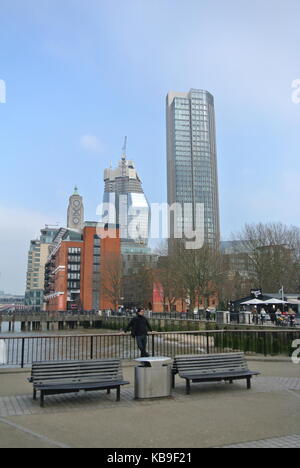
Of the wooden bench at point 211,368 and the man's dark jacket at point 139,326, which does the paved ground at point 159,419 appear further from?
the man's dark jacket at point 139,326

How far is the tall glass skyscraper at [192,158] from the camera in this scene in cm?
17550

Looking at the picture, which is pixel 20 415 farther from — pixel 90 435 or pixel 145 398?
pixel 145 398

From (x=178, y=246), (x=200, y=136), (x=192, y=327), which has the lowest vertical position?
(x=192, y=327)

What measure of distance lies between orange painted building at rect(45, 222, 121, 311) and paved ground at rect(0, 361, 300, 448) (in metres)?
91.4

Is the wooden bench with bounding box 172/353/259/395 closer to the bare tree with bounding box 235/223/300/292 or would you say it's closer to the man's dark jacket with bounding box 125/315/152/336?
the man's dark jacket with bounding box 125/315/152/336

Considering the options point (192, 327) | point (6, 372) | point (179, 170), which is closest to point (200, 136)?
point (179, 170)

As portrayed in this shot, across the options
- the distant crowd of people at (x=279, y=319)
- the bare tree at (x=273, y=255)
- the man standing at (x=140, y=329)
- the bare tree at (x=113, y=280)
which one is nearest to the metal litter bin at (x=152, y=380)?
the man standing at (x=140, y=329)

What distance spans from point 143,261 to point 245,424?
3105 inches

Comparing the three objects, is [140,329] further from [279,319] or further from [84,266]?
[84,266]

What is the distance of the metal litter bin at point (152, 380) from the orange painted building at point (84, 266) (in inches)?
3603

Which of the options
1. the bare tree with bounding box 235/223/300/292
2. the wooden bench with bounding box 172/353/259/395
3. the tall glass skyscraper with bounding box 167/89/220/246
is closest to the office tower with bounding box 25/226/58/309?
the tall glass skyscraper with bounding box 167/89/220/246

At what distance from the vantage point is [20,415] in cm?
793

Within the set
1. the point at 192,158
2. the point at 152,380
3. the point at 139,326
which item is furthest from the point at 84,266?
the point at 152,380

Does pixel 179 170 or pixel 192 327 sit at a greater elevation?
pixel 179 170
